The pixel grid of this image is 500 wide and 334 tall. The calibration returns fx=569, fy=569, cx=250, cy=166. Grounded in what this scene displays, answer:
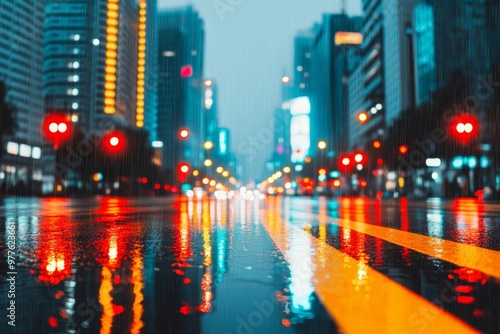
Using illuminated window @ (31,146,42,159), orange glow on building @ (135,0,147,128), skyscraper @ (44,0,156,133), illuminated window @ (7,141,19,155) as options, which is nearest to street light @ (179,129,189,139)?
illuminated window @ (7,141,19,155)

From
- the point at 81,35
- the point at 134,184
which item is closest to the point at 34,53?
the point at 81,35

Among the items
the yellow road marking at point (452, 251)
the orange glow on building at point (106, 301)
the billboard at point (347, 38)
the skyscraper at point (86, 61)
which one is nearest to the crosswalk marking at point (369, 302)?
the yellow road marking at point (452, 251)

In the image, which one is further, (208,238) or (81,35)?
(81,35)

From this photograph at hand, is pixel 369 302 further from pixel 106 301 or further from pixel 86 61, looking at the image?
pixel 86 61

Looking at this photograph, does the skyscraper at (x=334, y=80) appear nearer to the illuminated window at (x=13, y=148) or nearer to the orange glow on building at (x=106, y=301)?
the illuminated window at (x=13, y=148)

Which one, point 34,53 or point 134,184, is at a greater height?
point 34,53

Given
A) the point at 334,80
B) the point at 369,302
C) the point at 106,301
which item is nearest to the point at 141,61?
the point at 334,80

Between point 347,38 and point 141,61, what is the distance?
222 feet

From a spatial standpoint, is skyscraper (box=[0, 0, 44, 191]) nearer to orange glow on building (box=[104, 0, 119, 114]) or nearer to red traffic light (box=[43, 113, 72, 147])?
orange glow on building (box=[104, 0, 119, 114])

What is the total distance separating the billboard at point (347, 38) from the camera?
171 metres

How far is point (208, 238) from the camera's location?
29.4ft

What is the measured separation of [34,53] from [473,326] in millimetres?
155381

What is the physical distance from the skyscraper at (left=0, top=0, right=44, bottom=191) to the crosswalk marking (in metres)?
109

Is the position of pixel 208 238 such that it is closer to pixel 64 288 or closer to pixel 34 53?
pixel 64 288
